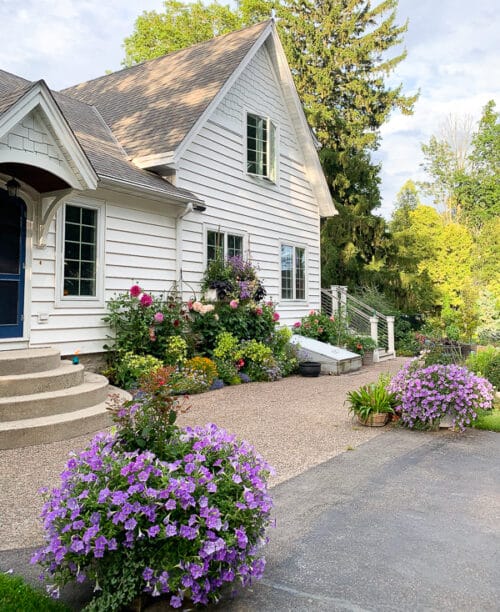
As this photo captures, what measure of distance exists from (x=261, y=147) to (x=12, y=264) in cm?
735

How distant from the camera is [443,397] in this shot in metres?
5.77

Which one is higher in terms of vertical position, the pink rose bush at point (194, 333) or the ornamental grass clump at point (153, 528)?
the pink rose bush at point (194, 333)

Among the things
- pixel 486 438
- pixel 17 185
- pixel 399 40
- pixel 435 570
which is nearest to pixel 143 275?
pixel 17 185

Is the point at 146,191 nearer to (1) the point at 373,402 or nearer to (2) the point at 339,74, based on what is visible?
(1) the point at 373,402

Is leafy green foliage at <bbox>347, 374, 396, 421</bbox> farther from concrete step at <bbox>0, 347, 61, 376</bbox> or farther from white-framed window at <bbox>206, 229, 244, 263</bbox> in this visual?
white-framed window at <bbox>206, 229, 244, 263</bbox>

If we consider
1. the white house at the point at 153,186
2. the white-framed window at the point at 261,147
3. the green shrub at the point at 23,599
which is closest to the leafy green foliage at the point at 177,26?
the white house at the point at 153,186

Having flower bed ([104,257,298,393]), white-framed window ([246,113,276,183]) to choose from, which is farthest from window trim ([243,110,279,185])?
flower bed ([104,257,298,393])

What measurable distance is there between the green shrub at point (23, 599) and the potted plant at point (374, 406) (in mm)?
4482

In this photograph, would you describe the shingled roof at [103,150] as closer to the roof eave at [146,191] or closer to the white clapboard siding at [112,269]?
the roof eave at [146,191]

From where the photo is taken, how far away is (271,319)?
1094cm

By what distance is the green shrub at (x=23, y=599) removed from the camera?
7.40 feet

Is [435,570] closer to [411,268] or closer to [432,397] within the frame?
[432,397]

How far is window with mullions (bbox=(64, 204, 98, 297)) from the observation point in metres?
7.83

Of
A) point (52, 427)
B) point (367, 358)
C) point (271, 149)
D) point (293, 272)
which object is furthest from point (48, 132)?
point (367, 358)
